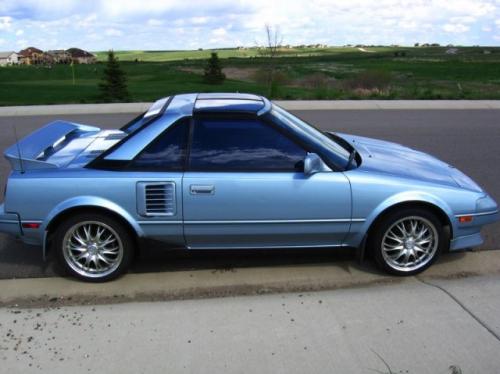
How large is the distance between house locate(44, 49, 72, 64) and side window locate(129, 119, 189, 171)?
12834 cm

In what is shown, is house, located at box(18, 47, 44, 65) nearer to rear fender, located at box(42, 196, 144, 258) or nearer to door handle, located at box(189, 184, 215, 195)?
rear fender, located at box(42, 196, 144, 258)

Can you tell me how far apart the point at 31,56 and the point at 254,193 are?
149826 mm

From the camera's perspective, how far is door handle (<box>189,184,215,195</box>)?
386cm

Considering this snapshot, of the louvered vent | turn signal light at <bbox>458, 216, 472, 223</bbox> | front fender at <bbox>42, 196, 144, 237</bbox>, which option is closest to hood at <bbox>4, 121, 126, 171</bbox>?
front fender at <bbox>42, 196, 144, 237</bbox>

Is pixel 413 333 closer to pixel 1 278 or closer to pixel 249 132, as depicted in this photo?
pixel 249 132

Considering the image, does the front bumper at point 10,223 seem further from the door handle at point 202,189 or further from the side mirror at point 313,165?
the side mirror at point 313,165

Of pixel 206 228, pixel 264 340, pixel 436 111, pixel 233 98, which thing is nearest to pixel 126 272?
pixel 206 228

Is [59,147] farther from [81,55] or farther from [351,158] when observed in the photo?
[81,55]

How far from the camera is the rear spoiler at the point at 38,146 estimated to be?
4.03 metres

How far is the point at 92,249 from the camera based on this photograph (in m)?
4.03

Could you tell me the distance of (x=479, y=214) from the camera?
13.4 feet

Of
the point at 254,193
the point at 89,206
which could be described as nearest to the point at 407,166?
the point at 254,193

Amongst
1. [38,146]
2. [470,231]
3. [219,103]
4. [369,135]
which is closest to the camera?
[470,231]

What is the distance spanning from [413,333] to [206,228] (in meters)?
1.61
